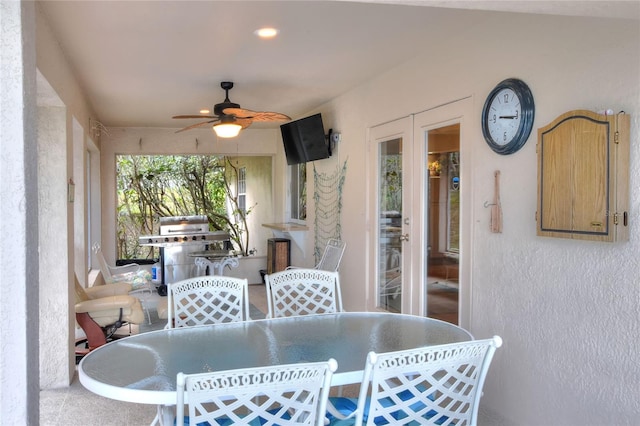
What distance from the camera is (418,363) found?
5.53 ft

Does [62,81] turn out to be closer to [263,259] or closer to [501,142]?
[501,142]

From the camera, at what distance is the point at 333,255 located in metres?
5.63

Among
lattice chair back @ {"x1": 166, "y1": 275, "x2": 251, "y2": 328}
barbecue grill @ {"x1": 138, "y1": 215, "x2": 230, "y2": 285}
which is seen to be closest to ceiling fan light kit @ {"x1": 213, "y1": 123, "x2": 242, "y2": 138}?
lattice chair back @ {"x1": 166, "y1": 275, "x2": 251, "y2": 328}

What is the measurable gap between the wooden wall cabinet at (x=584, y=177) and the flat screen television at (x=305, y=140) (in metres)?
3.52

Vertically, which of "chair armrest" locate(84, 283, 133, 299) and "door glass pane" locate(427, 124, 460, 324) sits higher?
"door glass pane" locate(427, 124, 460, 324)

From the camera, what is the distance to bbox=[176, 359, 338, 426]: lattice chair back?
1.45 meters

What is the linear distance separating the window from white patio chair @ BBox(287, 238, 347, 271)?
5.11ft

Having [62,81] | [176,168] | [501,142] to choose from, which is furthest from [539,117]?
[176,168]

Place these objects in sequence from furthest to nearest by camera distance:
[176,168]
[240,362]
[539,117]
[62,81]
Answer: [176,168] → [62,81] → [539,117] → [240,362]

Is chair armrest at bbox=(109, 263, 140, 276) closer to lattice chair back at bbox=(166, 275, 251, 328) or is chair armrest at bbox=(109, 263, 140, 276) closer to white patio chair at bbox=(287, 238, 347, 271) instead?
white patio chair at bbox=(287, 238, 347, 271)

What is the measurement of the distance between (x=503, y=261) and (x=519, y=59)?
1.13m

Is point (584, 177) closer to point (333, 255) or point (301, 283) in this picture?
point (301, 283)

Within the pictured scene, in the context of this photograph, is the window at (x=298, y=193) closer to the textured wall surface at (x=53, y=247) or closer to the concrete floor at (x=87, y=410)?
the textured wall surface at (x=53, y=247)

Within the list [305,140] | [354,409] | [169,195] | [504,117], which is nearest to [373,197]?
[305,140]
